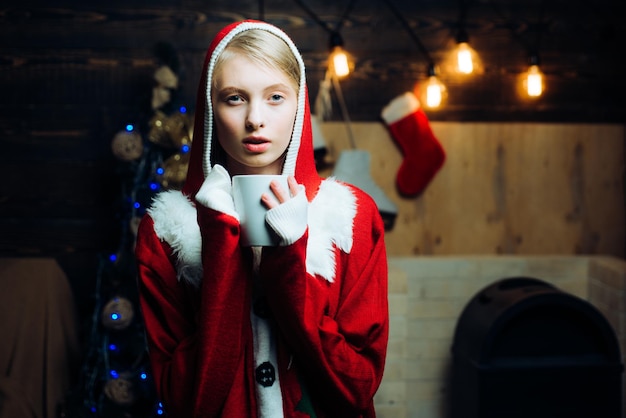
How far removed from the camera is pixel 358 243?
4.60 ft

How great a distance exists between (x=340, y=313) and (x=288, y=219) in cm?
29

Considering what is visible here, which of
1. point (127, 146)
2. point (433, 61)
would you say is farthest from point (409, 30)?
point (127, 146)

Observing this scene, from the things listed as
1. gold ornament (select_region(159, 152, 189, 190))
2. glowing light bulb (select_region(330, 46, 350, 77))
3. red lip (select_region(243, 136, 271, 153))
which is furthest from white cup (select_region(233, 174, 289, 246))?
glowing light bulb (select_region(330, 46, 350, 77))

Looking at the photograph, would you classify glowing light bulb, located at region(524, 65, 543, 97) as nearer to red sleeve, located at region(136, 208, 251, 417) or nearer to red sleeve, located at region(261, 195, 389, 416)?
red sleeve, located at region(261, 195, 389, 416)

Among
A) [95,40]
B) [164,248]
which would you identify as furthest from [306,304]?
[95,40]

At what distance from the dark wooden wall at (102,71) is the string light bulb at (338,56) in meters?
0.16

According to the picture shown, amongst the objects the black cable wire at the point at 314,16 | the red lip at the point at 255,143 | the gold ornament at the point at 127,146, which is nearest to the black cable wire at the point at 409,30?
the black cable wire at the point at 314,16

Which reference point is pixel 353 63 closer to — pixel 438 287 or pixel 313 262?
pixel 438 287

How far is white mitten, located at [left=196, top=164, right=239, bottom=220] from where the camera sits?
3.84 ft

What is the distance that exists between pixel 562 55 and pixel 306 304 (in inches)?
96.4

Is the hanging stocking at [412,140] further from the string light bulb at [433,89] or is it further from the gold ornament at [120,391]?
the gold ornament at [120,391]

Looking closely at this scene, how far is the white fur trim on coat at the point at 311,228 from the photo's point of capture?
1.33 metres

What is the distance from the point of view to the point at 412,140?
3.03m

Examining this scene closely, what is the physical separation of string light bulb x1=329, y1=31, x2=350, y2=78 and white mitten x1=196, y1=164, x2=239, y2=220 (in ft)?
5.60
